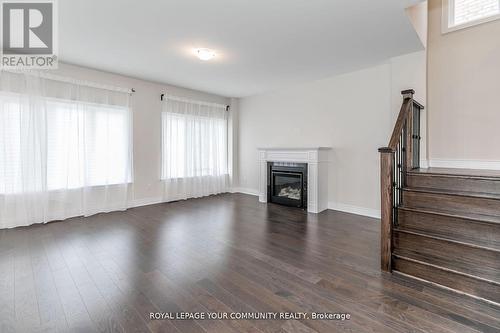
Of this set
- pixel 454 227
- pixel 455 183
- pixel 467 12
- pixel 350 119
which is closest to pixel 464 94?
pixel 467 12

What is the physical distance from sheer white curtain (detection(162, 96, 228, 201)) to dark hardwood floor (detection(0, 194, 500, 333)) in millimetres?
2098

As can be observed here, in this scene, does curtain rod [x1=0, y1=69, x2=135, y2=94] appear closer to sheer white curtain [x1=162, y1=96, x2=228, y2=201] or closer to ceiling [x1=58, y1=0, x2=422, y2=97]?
ceiling [x1=58, y1=0, x2=422, y2=97]

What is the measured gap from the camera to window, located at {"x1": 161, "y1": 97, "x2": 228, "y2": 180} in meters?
5.57

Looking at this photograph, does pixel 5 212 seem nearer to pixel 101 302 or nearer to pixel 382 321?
pixel 101 302

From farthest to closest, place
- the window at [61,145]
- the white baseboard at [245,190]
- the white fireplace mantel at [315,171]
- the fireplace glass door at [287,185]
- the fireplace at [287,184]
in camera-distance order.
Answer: the white baseboard at [245,190], the fireplace glass door at [287,185], the fireplace at [287,184], the white fireplace mantel at [315,171], the window at [61,145]

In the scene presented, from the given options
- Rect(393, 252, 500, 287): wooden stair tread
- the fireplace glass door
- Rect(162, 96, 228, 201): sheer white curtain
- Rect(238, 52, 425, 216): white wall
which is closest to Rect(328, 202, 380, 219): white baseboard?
Rect(238, 52, 425, 216): white wall

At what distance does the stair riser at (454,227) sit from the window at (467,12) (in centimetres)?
302

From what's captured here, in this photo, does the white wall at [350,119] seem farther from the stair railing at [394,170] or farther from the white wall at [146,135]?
the white wall at [146,135]

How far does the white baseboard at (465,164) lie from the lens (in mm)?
3296

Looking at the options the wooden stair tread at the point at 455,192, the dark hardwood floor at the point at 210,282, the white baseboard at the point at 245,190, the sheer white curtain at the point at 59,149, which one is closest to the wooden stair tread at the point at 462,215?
the wooden stair tread at the point at 455,192

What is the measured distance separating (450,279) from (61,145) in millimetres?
5667

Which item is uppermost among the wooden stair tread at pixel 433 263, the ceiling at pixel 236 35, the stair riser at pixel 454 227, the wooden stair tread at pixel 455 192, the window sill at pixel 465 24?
the window sill at pixel 465 24

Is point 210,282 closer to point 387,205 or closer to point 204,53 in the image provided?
point 387,205

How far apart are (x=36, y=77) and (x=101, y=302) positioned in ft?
13.0
